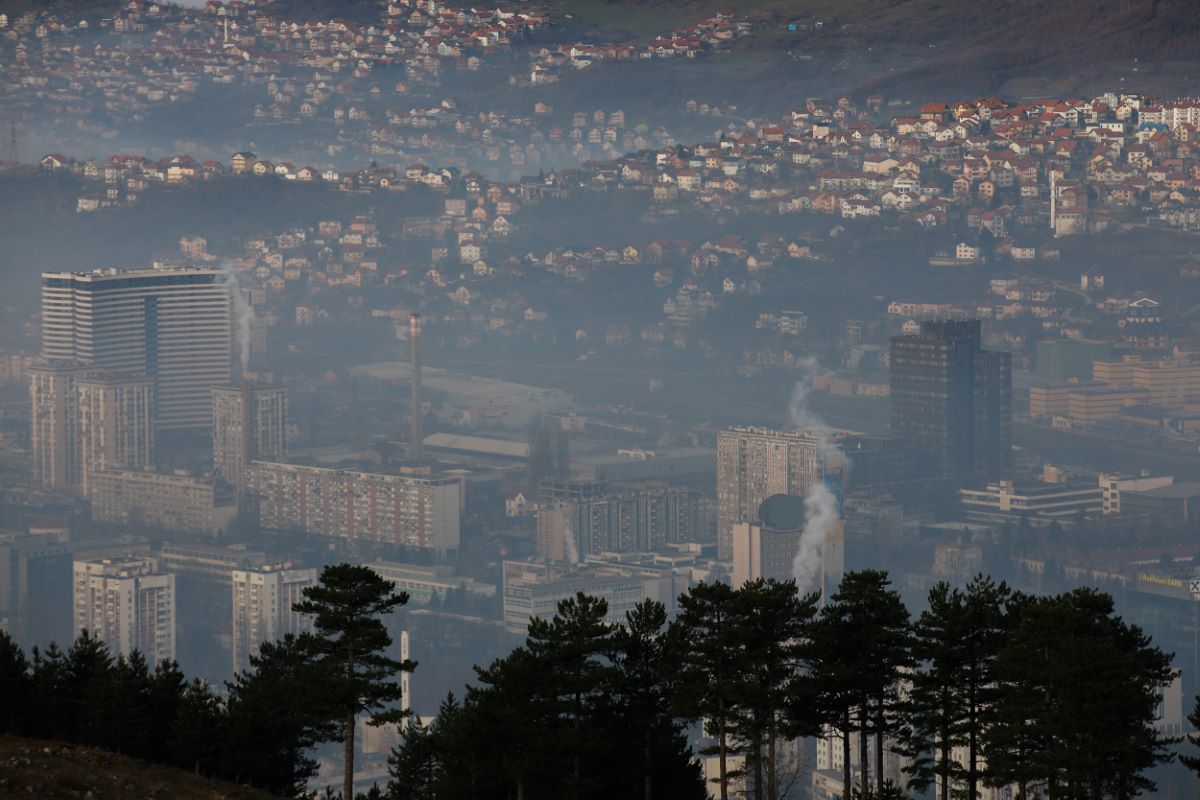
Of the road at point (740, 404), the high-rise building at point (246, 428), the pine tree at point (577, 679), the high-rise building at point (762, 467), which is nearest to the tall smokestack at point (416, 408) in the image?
the high-rise building at point (246, 428)

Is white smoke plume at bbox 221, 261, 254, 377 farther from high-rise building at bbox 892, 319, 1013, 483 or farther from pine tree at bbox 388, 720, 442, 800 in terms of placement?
pine tree at bbox 388, 720, 442, 800

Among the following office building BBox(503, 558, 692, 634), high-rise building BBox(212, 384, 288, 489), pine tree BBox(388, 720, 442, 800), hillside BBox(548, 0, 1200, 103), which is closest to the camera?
pine tree BBox(388, 720, 442, 800)

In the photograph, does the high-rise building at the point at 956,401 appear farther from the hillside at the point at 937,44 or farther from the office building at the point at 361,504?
the hillside at the point at 937,44

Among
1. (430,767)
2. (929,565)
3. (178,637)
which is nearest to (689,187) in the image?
(929,565)

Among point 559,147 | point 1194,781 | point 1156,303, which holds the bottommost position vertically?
point 1194,781

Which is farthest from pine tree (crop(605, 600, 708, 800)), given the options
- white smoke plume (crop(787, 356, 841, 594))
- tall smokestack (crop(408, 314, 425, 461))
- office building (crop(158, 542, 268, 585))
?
tall smokestack (crop(408, 314, 425, 461))

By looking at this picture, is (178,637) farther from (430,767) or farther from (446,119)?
(446,119)
